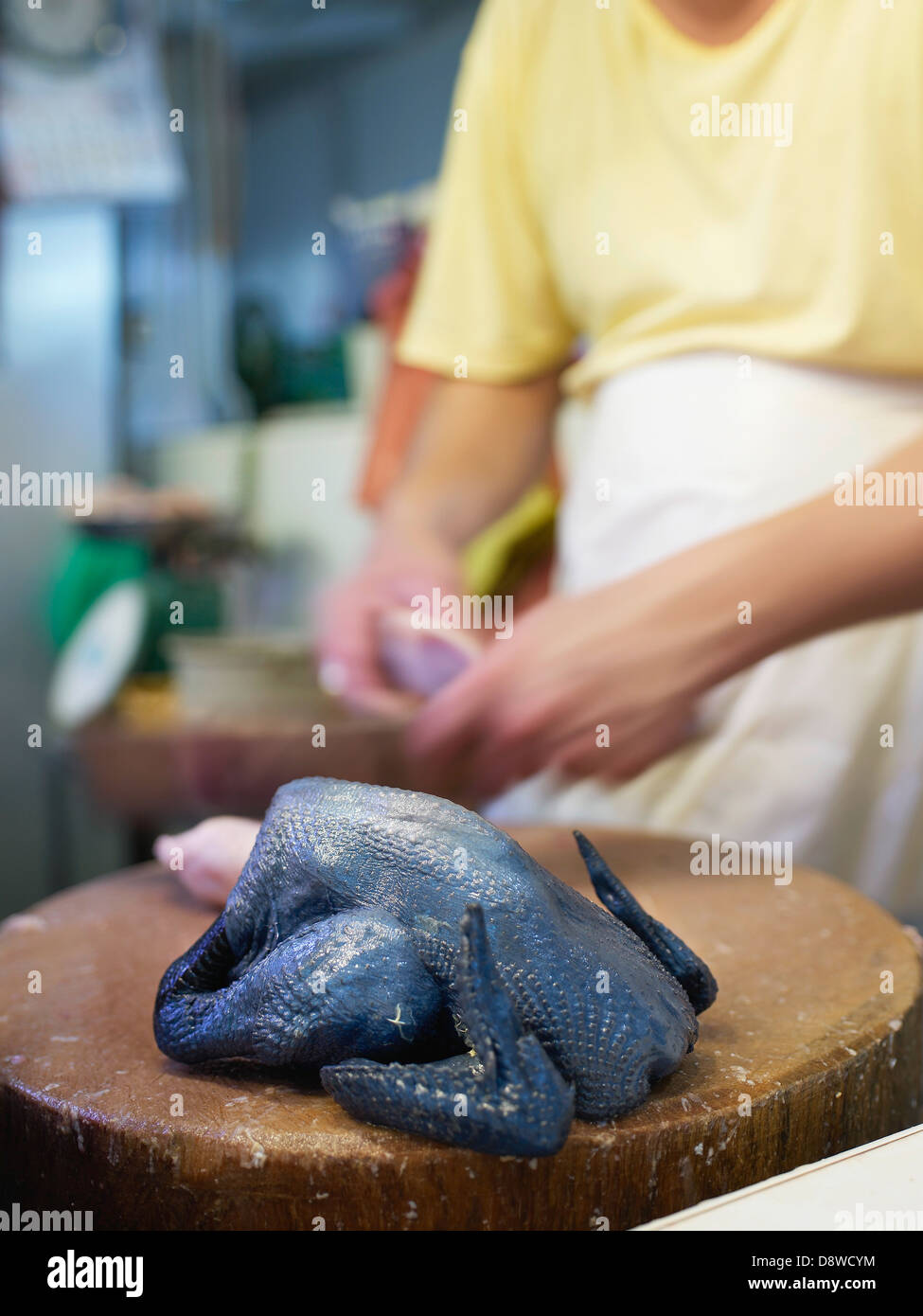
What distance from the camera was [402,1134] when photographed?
1.92 feet

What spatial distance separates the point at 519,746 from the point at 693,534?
1.30ft

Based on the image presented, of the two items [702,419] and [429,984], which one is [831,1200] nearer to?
[429,984]

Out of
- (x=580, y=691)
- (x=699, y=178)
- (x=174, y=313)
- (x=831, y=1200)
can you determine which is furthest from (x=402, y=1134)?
(x=174, y=313)

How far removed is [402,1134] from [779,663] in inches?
29.6

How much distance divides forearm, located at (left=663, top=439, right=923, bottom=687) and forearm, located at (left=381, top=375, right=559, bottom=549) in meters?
0.56

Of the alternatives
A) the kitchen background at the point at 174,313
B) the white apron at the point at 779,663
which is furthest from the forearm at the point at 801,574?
the kitchen background at the point at 174,313

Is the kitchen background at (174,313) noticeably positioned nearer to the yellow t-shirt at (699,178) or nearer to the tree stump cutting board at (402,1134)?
the yellow t-shirt at (699,178)

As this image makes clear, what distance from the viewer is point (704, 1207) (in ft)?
1.77

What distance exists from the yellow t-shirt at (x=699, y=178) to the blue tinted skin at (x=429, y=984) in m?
0.70

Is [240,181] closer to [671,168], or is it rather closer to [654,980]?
[671,168]

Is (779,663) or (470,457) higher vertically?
(470,457)

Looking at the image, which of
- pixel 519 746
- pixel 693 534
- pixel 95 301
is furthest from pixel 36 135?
pixel 519 746

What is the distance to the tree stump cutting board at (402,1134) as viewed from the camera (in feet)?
1.87

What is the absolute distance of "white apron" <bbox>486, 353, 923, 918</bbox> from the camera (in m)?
1.13
